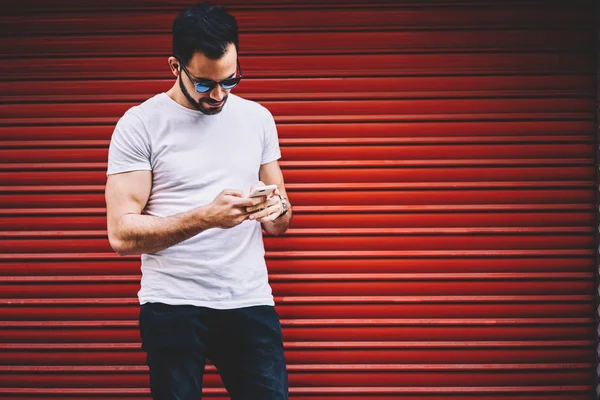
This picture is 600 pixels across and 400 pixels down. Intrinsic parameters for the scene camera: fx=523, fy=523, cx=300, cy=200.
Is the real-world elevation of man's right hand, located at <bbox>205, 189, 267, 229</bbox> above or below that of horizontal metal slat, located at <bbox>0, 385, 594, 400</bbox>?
above

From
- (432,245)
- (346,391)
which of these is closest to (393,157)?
(432,245)

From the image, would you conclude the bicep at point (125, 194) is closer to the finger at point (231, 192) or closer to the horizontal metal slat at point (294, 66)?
the finger at point (231, 192)

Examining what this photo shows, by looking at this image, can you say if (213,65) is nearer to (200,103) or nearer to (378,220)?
(200,103)

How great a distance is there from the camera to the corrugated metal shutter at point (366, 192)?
358cm

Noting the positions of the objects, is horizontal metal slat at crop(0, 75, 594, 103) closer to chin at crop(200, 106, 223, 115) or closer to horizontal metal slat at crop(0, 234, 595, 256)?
horizontal metal slat at crop(0, 234, 595, 256)

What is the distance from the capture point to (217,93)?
241cm

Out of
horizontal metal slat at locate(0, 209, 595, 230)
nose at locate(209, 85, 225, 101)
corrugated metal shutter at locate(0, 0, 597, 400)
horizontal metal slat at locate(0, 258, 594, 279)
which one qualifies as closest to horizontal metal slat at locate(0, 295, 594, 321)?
corrugated metal shutter at locate(0, 0, 597, 400)

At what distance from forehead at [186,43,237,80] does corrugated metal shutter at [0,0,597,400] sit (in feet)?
4.14

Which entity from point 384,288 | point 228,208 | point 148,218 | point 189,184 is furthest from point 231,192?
point 384,288

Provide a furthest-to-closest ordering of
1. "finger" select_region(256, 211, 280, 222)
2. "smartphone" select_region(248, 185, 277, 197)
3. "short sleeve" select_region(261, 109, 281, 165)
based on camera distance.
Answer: "short sleeve" select_region(261, 109, 281, 165) → "finger" select_region(256, 211, 280, 222) → "smartphone" select_region(248, 185, 277, 197)

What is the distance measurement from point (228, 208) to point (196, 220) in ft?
0.54

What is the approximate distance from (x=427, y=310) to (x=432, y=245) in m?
0.46

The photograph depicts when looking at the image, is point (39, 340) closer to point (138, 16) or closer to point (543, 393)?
point (138, 16)

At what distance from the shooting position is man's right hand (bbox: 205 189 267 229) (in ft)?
7.43
